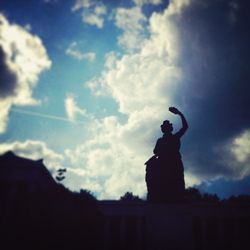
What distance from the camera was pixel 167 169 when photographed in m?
7.76

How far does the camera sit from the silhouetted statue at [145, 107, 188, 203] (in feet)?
24.4

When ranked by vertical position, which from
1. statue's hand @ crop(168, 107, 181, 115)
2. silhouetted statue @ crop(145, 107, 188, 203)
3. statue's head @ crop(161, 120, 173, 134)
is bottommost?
silhouetted statue @ crop(145, 107, 188, 203)

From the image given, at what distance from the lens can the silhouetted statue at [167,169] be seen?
24.4 feet

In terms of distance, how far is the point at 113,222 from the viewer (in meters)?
6.51

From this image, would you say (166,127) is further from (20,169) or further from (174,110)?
(20,169)

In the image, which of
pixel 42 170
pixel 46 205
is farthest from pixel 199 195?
pixel 46 205

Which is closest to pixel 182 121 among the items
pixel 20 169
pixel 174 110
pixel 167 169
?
pixel 174 110

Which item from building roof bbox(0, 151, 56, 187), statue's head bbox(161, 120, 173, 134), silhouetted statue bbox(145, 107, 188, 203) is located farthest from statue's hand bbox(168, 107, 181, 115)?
A: building roof bbox(0, 151, 56, 187)

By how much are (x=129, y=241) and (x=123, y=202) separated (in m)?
1.02

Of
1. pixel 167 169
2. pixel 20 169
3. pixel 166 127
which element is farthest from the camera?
pixel 20 169

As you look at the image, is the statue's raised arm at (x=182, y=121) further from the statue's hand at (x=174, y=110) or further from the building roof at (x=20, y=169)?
the building roof at (x=20, y=169)

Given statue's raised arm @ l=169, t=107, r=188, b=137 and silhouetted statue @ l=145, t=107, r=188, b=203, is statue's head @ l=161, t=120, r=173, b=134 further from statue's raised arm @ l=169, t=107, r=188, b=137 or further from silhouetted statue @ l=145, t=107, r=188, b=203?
statue's raised arm @ l=169, t=107, r=188, b=137

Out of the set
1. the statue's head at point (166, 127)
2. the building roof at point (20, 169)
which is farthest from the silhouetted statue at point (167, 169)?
the building roof at point (20, 169)

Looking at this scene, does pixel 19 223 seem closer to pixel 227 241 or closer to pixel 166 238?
pixel 166 238
